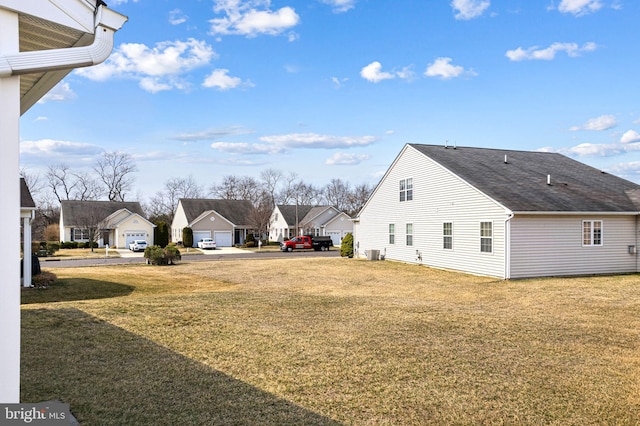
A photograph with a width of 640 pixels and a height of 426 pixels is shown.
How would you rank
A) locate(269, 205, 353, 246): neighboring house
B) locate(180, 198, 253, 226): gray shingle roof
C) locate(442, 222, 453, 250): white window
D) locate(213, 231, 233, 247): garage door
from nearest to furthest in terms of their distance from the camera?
locate(442, 222, 453, 250): white window < locate(213, 231, 233, 247): garage door < locate(180, 198, 253, 226): gray shingle roof < locate(269, 205, 353, 246): neighboring house

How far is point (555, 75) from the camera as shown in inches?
758

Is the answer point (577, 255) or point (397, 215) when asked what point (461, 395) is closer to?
point (577, 255)

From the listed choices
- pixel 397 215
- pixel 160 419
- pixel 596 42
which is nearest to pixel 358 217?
pixel 397 215

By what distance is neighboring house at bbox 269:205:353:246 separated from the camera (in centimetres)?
5669

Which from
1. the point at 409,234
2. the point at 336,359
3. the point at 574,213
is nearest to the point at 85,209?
the point at 409,234

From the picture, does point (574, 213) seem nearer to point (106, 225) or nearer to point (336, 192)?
point (106, 225)

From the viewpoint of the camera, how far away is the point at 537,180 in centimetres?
2130

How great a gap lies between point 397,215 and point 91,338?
2012 centimetres

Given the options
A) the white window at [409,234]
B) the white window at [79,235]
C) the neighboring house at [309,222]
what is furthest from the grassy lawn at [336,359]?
the neighboring house at [309,222]

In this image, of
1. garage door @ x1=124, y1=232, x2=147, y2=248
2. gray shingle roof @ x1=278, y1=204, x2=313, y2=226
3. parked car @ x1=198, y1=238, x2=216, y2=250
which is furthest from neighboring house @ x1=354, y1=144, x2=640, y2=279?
gray shingle roof @ x1=278, y1=204, x2=313, y2=226

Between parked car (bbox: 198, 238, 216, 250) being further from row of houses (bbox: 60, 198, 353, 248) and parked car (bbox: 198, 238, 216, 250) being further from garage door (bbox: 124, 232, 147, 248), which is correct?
garage door (bbox: 124, 232, 147, 248)

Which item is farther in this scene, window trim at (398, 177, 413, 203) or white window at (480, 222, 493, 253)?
window trim at (398, 177, 413, 203)

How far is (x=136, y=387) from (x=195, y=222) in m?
47.8

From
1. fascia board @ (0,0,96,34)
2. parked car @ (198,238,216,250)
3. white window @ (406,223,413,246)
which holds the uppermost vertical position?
fascia board @ (0,0,96,34)
